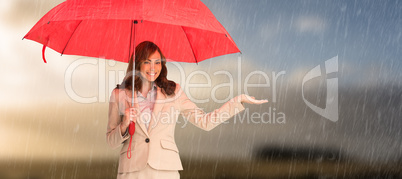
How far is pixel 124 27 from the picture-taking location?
18.3 feet

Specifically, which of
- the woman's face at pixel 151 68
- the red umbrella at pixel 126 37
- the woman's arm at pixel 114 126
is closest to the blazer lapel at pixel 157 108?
the woman's face at pixel 151 68

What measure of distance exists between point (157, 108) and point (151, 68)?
0.43 meters

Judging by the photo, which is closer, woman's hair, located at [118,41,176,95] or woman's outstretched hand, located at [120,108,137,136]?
woman's outstretched hand, located at [120,108,137,136]

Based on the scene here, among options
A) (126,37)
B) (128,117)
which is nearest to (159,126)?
(128,117)

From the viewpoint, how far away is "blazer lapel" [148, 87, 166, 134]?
4.73 meters

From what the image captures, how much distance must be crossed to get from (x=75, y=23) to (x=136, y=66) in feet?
3.22

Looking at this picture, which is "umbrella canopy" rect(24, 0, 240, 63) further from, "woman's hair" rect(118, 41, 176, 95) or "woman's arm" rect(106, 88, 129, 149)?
"woman's arm" rect(106, 88, 129, 149)

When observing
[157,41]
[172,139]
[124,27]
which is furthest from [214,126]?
[124,27]

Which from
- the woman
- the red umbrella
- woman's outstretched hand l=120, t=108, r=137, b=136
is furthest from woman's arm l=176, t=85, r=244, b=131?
the red umbrella

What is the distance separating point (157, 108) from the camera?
4.82 metres

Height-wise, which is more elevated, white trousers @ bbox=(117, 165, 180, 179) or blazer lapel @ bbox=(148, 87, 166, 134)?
blazer lapel @ bbox=(148, 87, 166, 134)

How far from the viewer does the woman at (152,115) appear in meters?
4.63

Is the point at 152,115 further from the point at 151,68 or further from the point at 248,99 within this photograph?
the point at 248,99

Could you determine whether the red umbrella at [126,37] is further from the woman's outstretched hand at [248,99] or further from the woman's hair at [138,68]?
the woman's outstretched hand at [248,99]
